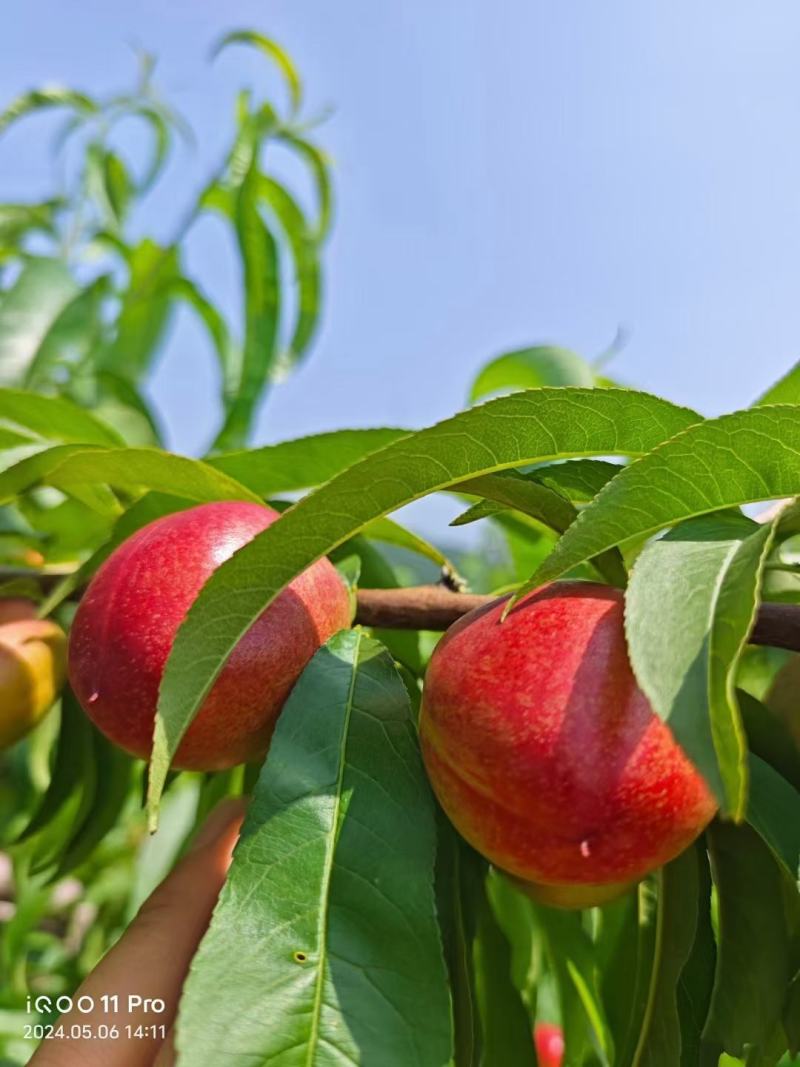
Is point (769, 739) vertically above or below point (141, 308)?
below

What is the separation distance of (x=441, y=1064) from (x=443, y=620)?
375mm

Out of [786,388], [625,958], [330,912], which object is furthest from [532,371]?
[330,912]

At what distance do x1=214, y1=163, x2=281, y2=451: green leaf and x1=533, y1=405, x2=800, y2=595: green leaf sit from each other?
36.9 inches

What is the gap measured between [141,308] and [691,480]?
4.42ft

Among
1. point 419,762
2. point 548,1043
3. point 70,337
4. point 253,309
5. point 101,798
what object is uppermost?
point 253,309

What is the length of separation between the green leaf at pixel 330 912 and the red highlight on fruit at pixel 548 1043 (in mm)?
966

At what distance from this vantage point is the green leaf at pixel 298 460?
0.85 meters

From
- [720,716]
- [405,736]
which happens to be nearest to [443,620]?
[405,736]

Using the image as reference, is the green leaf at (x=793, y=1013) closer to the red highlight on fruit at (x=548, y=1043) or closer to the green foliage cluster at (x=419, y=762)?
the green foliage cluster at (x=419, y=762)

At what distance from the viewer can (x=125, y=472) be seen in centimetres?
81

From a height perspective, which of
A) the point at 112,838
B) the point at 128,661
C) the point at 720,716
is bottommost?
the point at 112,838

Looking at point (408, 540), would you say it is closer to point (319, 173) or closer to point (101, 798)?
point (101, 798)

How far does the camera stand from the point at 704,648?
1.47 feet

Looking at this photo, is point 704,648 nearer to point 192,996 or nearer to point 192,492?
point 192,996
